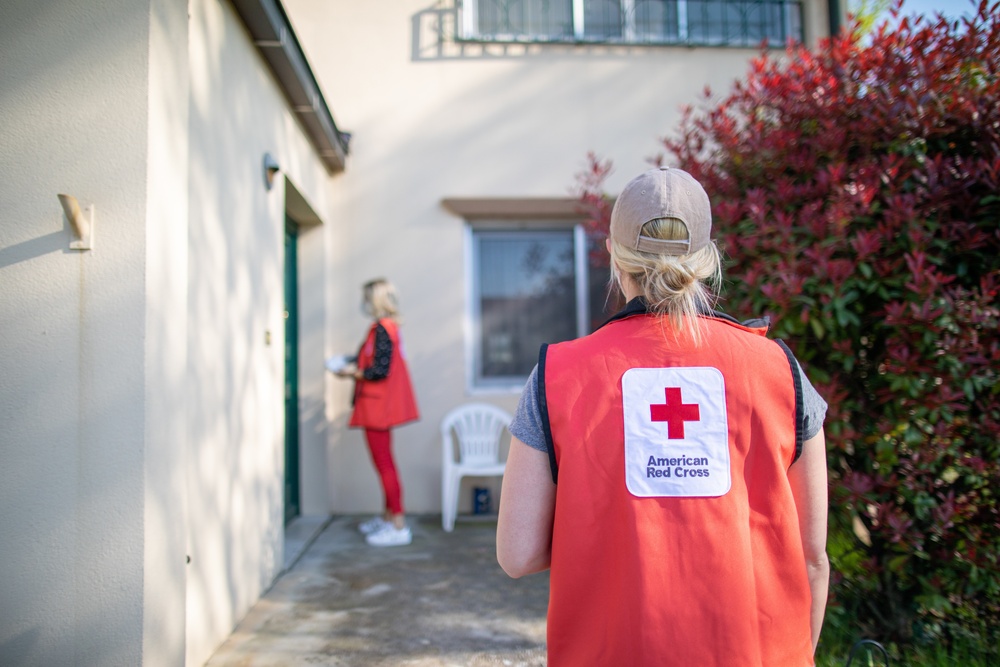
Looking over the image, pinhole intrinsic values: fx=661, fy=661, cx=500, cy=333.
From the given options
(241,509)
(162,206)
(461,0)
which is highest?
(461,0)

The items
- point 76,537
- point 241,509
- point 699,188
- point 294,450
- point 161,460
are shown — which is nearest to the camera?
point 699,188

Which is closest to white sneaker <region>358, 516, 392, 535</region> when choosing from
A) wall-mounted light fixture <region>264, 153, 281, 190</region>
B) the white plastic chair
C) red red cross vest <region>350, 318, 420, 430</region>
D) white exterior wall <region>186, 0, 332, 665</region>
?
the white plastic chair

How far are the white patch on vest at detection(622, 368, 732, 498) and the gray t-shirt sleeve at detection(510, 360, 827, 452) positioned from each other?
15 centimetres

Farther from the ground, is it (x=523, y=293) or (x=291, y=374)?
(x=523, y=293)

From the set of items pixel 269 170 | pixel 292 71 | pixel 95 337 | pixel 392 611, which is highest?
pixel 292 71

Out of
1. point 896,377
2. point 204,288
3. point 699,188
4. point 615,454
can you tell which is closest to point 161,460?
point 204,288

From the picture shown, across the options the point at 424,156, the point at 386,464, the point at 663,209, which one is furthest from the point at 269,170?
the point at 663,209

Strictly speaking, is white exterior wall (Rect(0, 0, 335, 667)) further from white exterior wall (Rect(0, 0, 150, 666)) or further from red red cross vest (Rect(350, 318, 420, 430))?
red red cross vest (Rect(350, 318, 420, 430))

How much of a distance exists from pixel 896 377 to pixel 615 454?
1.97m

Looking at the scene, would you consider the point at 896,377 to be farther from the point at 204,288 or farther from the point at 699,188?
the point at 204,288

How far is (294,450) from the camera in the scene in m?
5.26

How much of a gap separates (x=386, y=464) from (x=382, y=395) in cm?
49

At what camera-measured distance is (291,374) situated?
Result: 5227 mm

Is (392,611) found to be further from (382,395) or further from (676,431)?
(676,431)
